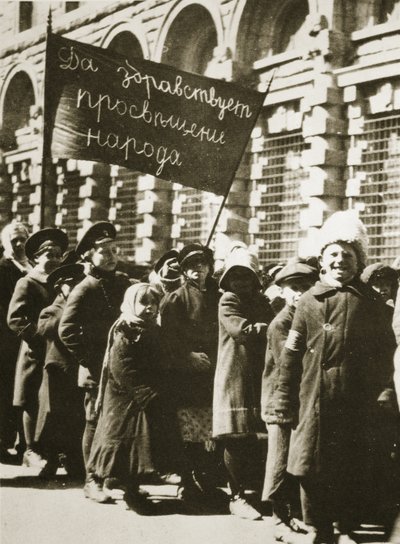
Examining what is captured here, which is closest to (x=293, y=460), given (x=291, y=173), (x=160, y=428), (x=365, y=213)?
(x=160, y=428)

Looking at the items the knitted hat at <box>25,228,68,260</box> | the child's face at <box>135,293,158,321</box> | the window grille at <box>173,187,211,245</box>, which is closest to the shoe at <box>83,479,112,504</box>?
the child's face at <box>135,293,158,321</box>

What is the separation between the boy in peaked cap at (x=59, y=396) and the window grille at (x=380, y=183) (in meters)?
5.59

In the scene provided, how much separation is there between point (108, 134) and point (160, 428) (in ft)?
10.3

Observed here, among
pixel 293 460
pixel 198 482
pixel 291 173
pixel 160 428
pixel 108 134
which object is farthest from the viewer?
pixel 291 173

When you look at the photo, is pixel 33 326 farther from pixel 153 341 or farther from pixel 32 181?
pixel 32 181

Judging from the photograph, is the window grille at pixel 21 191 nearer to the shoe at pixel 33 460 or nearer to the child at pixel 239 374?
the shoe at pixel 33 460

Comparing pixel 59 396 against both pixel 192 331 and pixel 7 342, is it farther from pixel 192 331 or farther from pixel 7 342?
pixel 192 331

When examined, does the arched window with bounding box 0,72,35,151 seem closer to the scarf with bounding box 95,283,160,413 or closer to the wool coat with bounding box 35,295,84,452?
the wool coat with bounding box 35,295,84,452

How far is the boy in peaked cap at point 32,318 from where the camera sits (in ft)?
28.1

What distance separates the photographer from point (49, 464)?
8164mm

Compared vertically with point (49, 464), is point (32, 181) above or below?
above

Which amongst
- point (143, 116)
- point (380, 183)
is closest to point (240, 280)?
point (143, 116)

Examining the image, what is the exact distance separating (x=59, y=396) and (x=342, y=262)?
11.4 ft

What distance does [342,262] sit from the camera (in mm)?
5676
